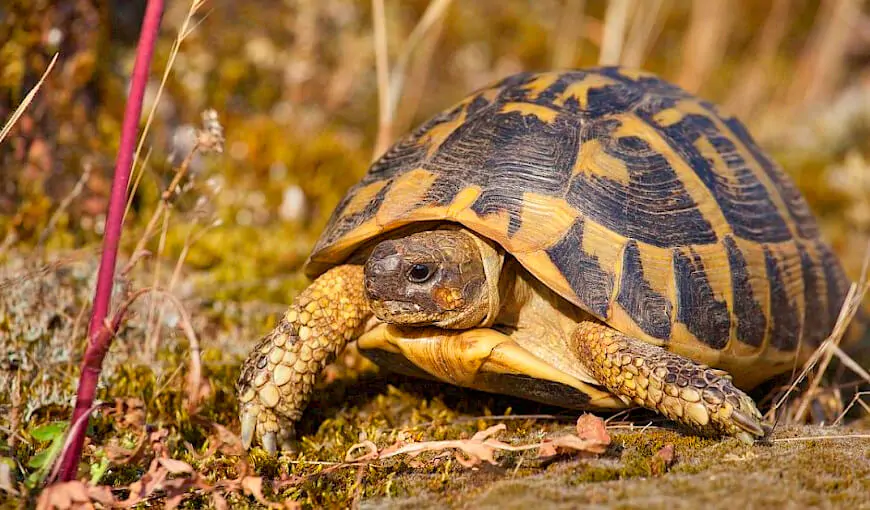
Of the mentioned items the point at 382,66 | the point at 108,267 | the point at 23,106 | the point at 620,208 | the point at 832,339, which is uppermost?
the point at 382,66

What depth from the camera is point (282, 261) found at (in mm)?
4664

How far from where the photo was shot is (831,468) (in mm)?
2111

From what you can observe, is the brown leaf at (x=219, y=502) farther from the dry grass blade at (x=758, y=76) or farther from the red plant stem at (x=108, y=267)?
the dry grass blade at (x=758, y=76)

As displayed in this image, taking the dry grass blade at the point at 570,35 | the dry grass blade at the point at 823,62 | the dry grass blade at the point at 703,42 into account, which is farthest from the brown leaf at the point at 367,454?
the dry grass blade at the point at 823,62

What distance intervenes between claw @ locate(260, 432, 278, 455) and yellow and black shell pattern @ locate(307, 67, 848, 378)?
72 centimetres

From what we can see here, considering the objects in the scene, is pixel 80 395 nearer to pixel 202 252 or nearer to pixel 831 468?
pixel 831 468

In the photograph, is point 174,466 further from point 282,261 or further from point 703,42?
point 703,42

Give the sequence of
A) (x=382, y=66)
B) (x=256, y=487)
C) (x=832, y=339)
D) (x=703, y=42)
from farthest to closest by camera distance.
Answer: (x=703, y=42) < (x=382, y=66) < (x=832, y=339) < (x=256, y=487)

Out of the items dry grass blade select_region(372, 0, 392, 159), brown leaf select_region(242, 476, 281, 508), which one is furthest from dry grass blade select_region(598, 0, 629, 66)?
brown leaf select_region(242, 476, 281, 508)

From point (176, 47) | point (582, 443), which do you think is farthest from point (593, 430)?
point (176, 47)

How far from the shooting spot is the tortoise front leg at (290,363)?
8.75 feet

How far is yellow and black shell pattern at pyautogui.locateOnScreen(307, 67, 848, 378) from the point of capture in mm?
2643

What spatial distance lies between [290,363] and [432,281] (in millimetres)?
584

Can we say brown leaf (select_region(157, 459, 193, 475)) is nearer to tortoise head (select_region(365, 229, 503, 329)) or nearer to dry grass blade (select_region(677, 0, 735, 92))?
tortoise head (select_region(365, 229, 503, 329))
